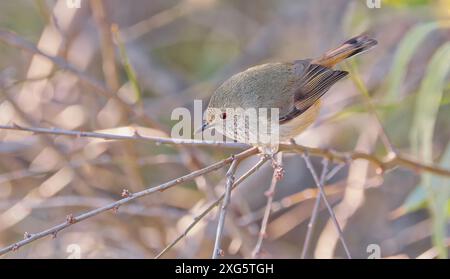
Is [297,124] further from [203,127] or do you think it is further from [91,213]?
[91,213]

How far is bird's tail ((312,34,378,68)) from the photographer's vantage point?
10.3 ft

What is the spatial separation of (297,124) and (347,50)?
1.60 feet

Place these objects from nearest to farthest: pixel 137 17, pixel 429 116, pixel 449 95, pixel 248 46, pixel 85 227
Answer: pixel 429 116 → pixel 449 95 → pixel 85 227 → pixel 248 46 → pixel 137 17

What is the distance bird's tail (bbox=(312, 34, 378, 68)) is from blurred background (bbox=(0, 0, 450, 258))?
0.16 metres

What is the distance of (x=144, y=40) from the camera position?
17.6ft

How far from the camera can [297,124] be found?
2.96m

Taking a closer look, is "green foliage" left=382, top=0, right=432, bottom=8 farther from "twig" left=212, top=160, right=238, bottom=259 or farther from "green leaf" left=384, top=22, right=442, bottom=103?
"twig" left=212, top=160, right=238, bottom=259

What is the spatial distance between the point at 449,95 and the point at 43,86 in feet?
7.53

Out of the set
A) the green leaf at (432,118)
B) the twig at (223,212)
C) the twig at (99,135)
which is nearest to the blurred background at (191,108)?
the green leaf at (432,118)

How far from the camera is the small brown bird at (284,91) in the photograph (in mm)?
2838

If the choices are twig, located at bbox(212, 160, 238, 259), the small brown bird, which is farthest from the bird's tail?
twig, located at bbox(212, 160, 238, 259)

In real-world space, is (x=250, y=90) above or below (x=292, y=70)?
below
